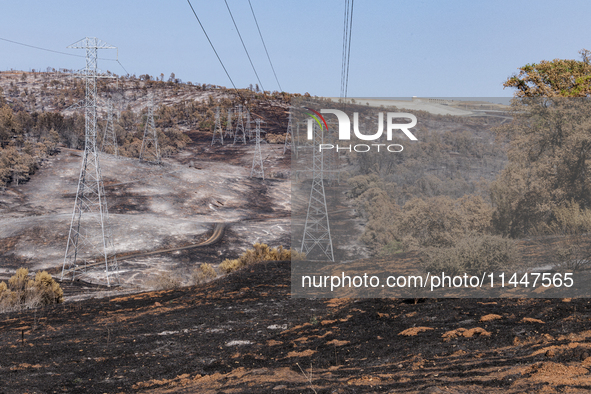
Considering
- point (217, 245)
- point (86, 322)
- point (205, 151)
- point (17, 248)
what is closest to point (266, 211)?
point (217, 245)

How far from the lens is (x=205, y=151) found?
68.6 meters

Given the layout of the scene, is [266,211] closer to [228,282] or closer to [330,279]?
[228,282]

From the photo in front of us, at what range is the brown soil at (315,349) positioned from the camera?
19.4 feet

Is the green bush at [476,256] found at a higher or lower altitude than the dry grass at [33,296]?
higher

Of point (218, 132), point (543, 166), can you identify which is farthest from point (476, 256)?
point (218, 132)

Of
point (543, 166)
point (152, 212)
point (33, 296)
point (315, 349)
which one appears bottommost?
point (152, 212)

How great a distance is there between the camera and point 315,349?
8023 mm

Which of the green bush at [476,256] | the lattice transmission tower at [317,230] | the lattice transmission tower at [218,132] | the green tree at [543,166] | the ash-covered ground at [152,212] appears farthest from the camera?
the lattice transmission tower at [218,132]

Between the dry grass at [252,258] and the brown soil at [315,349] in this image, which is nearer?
the brown soil at [315,349]

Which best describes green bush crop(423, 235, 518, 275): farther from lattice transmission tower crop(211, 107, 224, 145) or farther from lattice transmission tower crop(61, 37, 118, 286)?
lattice transmission tower crop(211, 107, 224, 145)

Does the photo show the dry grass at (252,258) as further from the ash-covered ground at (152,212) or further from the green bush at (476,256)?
the green bush at (476,256)

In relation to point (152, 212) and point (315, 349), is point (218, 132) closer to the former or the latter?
point (152, 212)

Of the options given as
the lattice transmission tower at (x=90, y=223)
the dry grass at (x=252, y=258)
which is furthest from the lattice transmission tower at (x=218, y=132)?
the dry grass at (x=252, y=258)

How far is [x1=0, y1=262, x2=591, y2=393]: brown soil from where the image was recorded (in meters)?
5.90
